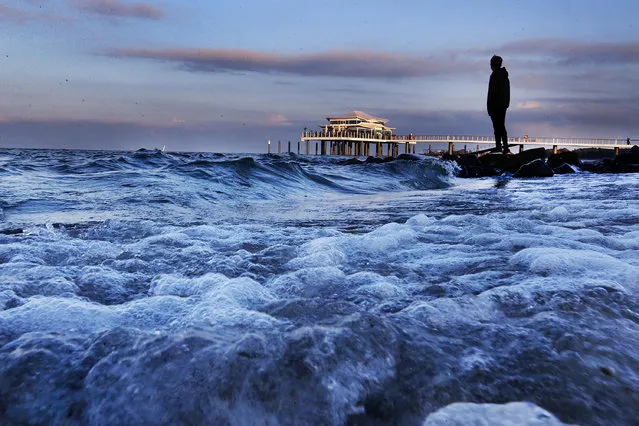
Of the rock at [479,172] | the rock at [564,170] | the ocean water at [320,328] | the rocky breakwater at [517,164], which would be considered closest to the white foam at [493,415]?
the ocean water at [320,328]

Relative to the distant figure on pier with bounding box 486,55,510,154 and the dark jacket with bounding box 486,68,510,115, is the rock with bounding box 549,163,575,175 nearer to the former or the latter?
the distant figure on pier with bounding box 486,55,510,154

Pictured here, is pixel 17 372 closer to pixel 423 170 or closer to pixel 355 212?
pixel 355 212

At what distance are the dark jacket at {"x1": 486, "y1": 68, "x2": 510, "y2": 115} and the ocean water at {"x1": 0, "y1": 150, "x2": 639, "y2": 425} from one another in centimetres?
858

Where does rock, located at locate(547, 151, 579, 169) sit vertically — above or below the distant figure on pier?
below

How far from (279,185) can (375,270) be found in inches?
287

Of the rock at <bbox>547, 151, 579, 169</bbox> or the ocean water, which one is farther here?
the rock at <bbox>547, 151, 579, 169</bbox>

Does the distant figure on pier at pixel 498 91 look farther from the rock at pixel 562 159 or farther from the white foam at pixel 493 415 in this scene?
the white foam at pixel 493 415

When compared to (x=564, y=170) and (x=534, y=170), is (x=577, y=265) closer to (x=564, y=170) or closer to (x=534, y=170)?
(x=534, y=170)

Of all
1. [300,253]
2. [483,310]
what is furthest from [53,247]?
[483,310]

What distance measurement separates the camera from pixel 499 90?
445 inches

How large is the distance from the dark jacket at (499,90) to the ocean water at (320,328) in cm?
858

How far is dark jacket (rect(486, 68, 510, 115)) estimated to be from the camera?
11281 mm

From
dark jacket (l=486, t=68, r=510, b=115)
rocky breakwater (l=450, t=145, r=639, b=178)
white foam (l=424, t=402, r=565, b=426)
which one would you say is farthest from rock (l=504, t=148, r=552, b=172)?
white foam (l=424, t=402, r=565, b=426)

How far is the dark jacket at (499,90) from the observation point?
11281mm
